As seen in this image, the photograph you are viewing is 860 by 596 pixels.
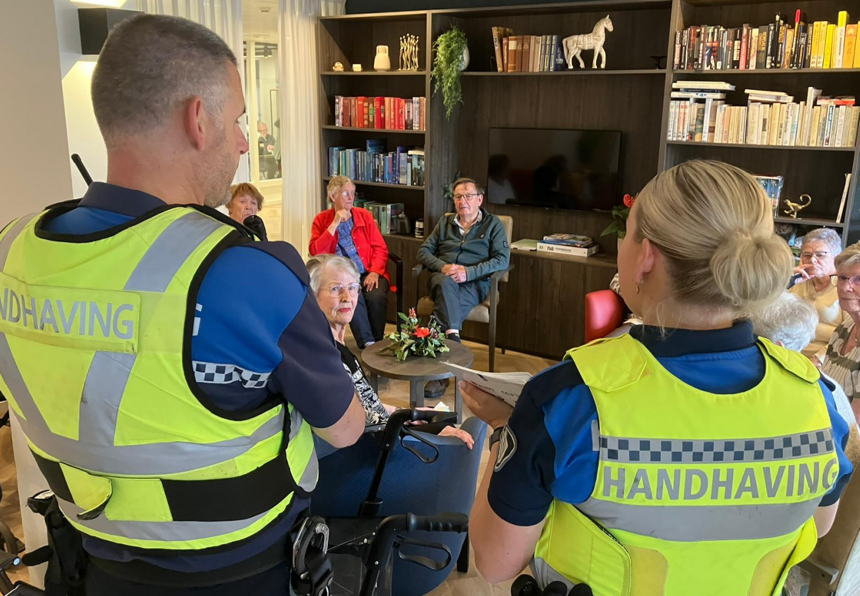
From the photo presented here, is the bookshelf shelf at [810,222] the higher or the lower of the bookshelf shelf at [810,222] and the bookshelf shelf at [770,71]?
the lower

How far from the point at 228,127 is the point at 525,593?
35.4 inches

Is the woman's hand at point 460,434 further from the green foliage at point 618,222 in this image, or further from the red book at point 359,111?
the red book at point 359,111

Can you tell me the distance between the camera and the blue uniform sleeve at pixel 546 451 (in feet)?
3.07

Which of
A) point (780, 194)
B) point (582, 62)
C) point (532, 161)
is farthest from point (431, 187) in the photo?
point (780, 194)

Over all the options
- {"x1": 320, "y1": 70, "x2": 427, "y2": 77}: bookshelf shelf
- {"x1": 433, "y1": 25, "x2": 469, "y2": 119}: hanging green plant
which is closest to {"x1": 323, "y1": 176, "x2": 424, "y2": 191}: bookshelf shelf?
{"x1": 433, "y1": 25, "x2": 469, "y2": 119}: hanging green plant

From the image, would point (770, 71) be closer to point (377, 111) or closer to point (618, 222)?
point (618, 222)

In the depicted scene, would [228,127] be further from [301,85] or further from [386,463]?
[301,85]

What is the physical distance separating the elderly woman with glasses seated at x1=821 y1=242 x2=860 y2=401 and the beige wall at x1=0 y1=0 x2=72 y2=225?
343cm

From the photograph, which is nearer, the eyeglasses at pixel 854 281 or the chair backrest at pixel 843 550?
the chair backrest at pixel 843 550

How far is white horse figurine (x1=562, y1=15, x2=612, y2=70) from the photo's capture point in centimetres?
428

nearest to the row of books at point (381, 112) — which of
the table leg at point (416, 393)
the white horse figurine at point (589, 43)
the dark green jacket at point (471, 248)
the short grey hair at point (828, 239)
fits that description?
the dark green jacket at point (471, 248)

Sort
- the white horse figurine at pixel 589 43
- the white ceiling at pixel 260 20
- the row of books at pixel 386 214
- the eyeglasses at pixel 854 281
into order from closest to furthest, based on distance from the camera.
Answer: the eyeglasses at pixel 854 281 → the white horse figurine at pixel 589 43 → the row of books at pixel 386 214 → the white ceiling at pixel 260 20

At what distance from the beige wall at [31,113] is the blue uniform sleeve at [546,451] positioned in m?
3.19

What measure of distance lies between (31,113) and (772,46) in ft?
12.6
